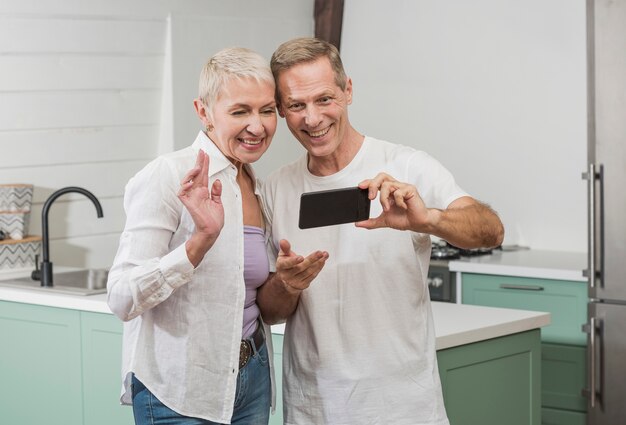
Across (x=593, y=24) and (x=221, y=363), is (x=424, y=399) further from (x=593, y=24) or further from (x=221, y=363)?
(x=593, y=24)

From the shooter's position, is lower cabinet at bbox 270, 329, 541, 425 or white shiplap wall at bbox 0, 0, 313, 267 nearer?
lower cabinet at bbox 270, 329, 541, 425

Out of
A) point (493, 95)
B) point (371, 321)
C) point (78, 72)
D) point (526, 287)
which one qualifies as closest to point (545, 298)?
point (526, 287)

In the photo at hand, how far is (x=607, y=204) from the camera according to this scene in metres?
3.79

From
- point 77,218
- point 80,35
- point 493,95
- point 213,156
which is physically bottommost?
point 77,218

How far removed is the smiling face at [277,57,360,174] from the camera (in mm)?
1987

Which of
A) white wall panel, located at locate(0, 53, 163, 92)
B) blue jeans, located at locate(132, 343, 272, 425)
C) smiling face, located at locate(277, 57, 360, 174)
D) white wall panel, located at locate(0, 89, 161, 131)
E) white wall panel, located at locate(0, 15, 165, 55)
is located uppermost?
white wall panel, located at locate(0, 15, 165, 55)

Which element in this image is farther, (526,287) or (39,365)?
(526,287)

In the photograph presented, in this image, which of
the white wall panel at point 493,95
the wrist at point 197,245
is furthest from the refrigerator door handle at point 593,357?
Answer: the wrist at point 197,245

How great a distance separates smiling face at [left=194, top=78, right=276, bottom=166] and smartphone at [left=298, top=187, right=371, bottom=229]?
0.54ft

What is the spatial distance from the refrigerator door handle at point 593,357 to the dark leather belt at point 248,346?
86.7 inches

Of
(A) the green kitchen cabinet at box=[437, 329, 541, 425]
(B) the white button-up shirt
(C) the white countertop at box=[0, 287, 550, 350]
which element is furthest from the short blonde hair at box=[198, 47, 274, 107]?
(A) the green kitchen cabinet at box=[437, 329, 541, 425]

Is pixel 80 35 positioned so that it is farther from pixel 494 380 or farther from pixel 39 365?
pixel 494 380

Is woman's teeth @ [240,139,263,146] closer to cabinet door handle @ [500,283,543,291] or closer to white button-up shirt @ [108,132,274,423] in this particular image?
white button-up shirt @ [108,132,274,423]

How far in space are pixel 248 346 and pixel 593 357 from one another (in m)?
2.30
